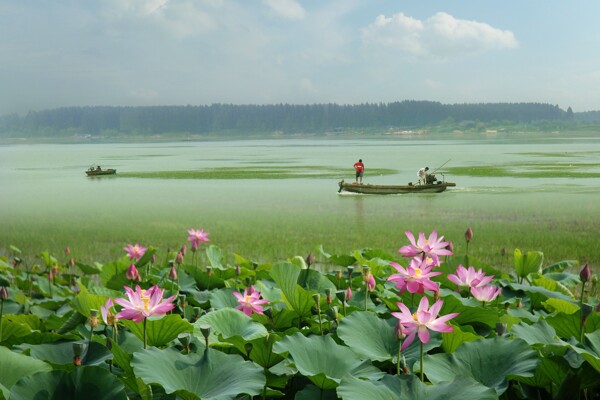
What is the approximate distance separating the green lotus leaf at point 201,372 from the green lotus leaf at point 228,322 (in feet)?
1.43

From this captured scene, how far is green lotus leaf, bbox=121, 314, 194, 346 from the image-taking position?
1785mm

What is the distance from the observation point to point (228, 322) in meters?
2.04

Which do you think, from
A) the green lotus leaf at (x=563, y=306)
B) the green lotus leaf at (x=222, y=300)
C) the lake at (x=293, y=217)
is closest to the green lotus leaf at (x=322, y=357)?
the green lotus leaf at (x=222, y=300)

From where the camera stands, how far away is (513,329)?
1.82 m

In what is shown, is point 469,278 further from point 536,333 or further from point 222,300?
point 222,300

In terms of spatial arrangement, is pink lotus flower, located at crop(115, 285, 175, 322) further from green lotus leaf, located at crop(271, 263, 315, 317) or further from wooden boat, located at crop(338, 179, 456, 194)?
wooden boat, located at crop(338, 179, 456, 194)

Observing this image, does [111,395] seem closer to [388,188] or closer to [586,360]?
[586,360]

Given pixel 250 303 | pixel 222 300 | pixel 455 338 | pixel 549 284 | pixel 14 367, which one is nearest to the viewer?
pixel 14 367

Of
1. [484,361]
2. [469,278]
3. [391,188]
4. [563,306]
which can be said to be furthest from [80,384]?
[391,188]

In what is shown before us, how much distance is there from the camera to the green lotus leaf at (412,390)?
52.7 inches

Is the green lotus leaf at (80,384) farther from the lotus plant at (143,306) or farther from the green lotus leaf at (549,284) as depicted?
the green lotus leaf at (549,284)

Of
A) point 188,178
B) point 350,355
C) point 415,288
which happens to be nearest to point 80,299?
point 350,355

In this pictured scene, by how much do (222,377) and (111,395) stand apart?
29 cm

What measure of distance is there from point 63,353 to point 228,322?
526 mm
